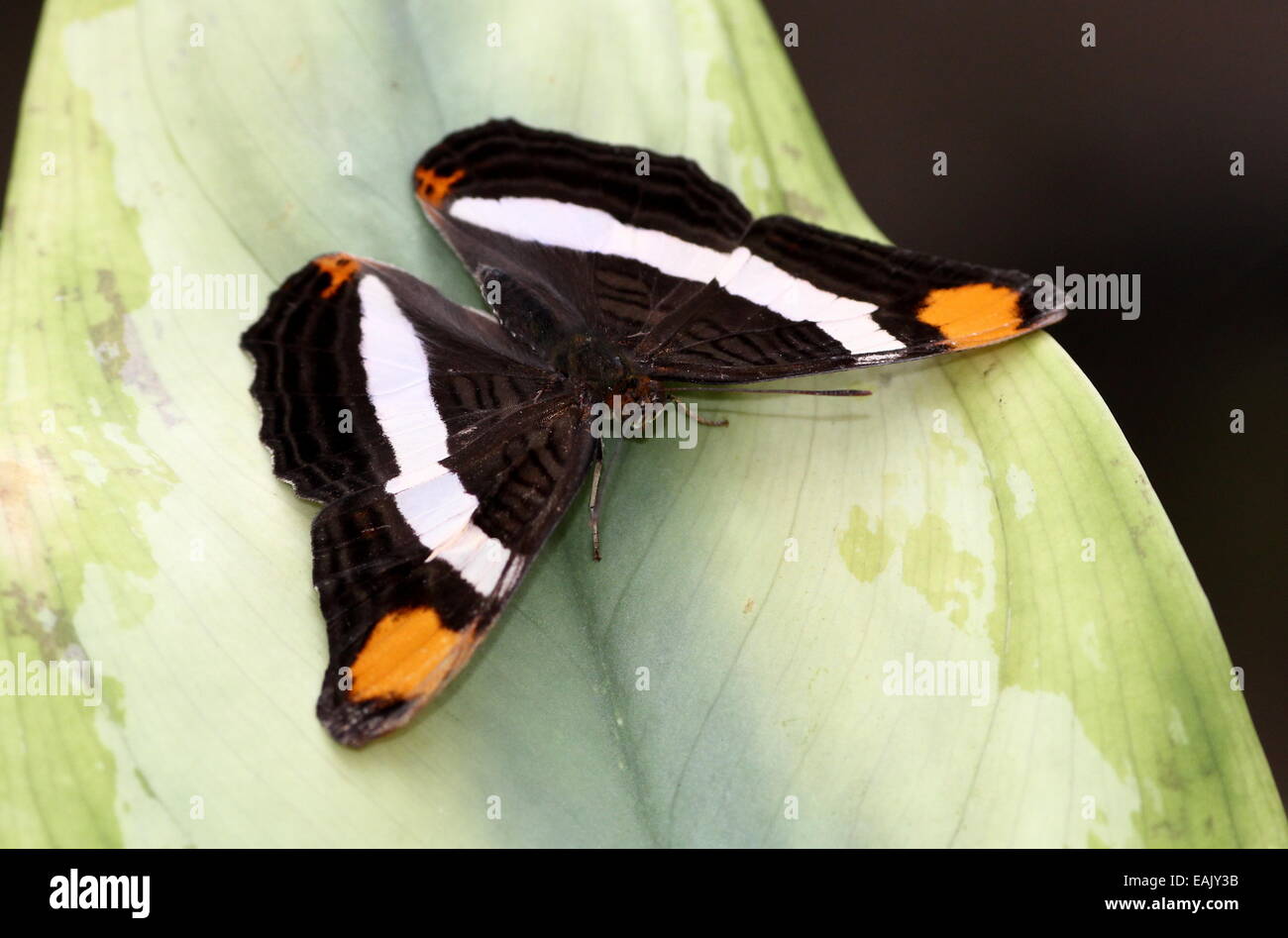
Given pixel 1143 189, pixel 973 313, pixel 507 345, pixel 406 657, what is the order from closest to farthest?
pixel 406 657 → pixel 973 313 → pixel 507 345 → pixel 1143 189

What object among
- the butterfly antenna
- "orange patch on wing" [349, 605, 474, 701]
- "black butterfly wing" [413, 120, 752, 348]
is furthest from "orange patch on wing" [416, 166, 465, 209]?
"orange patch on wing" [349, 605, 474, 701]

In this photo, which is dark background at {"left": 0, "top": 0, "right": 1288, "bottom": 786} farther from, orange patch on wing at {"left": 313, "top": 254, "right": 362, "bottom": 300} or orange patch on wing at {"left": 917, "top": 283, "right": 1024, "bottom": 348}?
orange patch on wing at {"left": 313, "top": 254, "right": 362, "bottom": 300}

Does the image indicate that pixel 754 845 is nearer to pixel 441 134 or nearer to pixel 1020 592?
pixel 1020 592

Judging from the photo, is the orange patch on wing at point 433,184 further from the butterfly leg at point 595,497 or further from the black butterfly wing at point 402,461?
the butterfly leg at point 595,497

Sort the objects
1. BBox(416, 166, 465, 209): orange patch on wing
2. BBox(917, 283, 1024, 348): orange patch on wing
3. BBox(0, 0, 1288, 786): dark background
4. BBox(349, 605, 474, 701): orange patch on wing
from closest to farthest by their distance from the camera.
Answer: BBox(349, 605, 474, 701): orange patch on wing < BBox(917, 283, 1024, 348): orange patch on wing < BBox(416, 166, 465, 209): orange patch on wing < BBox(0, 0, 1288, 786): dark background

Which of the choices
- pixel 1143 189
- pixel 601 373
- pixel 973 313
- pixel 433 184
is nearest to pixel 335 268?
pixel 433 184

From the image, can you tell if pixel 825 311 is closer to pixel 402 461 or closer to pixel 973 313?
pixel 973 313
